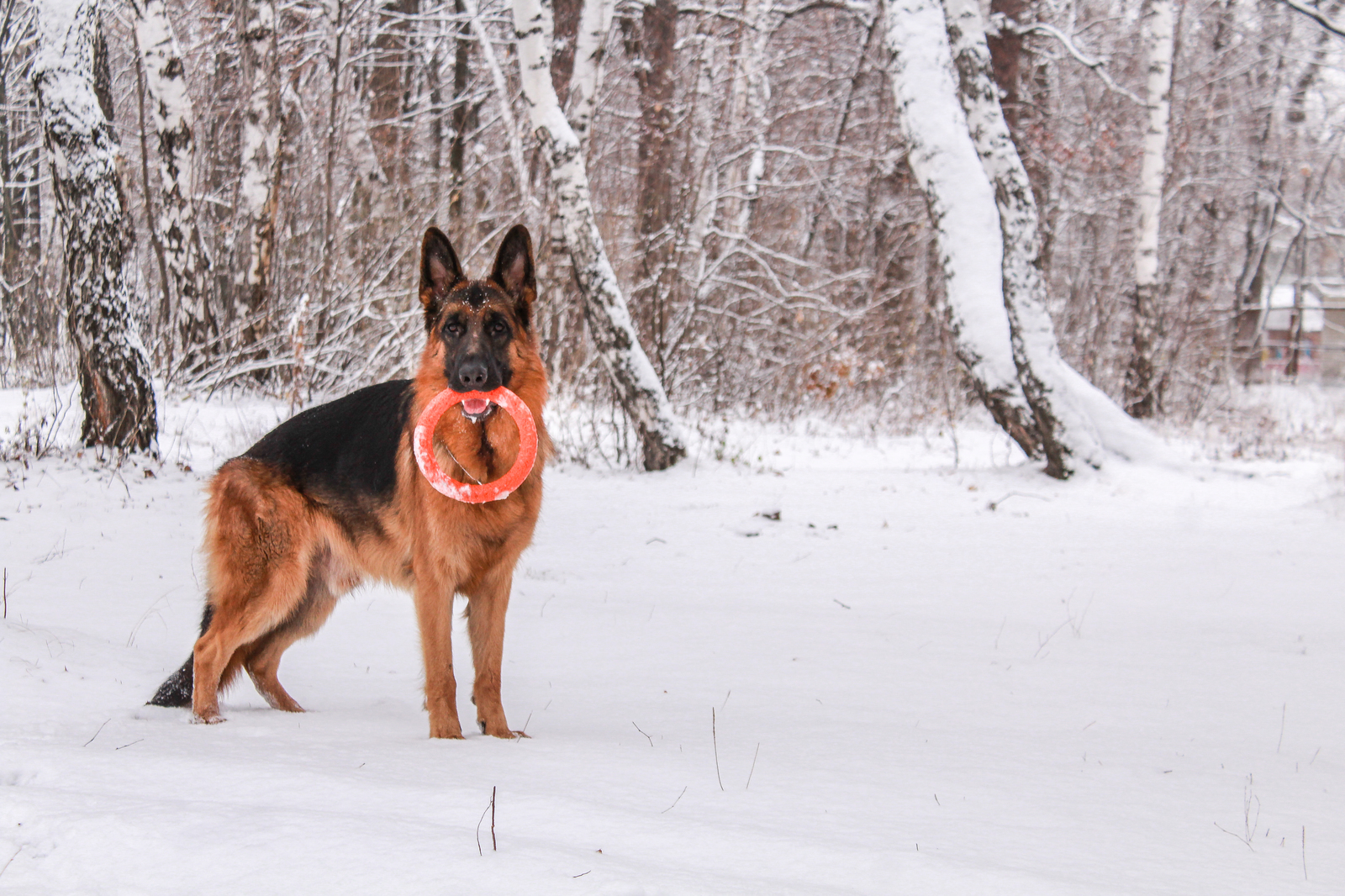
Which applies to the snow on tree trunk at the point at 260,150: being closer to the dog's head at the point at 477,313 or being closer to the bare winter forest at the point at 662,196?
the bare winter forest at the point at 662,196

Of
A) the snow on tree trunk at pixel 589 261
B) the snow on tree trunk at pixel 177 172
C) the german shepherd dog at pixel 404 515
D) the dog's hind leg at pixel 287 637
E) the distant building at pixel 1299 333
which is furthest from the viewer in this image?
the distant building at pixel 1299 333

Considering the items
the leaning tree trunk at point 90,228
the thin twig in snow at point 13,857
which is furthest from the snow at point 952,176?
the thin twig in snow at point 13,857

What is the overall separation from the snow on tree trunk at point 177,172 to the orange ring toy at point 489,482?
23.9 ft

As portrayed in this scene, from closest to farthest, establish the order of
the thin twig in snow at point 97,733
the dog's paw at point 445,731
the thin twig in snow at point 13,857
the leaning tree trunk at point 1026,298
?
the thin twig in snow at point 13,857
the thin twig in snow at point 97,733
the dog's paw at point 445,731
the leaning tree trunk at point 1026,298

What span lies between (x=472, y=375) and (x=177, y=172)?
8.20 metres

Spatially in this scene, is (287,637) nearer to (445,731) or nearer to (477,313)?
(445,731)

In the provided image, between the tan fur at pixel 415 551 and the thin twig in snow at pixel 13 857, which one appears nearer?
the thin twig in snow at pixel 13 857

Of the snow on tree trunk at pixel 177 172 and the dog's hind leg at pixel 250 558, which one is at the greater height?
the snow on tree trunk at pixel 177 172


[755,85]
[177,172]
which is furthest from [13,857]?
[755,85]

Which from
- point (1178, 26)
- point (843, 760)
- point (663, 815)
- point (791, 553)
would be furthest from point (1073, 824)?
point (1178, 26)

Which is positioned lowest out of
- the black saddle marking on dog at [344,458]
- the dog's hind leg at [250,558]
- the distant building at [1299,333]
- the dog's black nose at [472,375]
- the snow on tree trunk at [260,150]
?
the distant building at [1299,333]

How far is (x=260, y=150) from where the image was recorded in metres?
10.5

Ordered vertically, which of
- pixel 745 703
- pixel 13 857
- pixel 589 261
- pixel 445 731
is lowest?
pixel 745 703

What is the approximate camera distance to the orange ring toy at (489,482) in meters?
3.51
